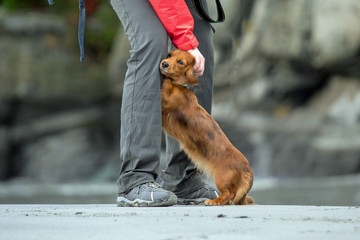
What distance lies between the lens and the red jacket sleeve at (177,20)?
8.18 ft

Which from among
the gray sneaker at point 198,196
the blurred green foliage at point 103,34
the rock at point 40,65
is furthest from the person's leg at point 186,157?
the blurred green foliage at point 103,34

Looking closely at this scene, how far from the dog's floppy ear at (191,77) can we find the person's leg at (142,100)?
0.60ft

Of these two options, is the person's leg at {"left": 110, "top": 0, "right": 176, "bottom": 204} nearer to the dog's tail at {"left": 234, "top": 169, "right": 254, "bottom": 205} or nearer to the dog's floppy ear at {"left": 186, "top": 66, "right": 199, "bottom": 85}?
the dog's floppy ear at {"left": 186, "top": 66, "right": 199, "bottom": 85}

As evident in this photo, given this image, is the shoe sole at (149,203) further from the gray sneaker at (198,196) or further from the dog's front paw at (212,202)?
the gray sneaker at (198,196)

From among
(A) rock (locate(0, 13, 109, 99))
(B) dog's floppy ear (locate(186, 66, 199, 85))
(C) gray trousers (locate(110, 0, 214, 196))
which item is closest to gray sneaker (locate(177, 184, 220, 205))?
(C) gray trousers (locate(110, 0, 214, 196))

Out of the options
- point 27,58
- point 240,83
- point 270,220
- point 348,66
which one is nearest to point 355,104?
point 348,66

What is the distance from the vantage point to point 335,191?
8555 mm

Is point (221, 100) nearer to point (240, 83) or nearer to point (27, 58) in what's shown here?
point (240, 83)

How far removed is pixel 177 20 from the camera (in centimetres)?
251

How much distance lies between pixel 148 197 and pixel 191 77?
0.64m

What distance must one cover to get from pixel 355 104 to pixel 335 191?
271 cm

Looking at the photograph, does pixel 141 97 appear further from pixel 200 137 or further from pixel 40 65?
pixel 40 65

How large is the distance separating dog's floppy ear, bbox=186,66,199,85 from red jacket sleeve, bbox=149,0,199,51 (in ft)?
0.39

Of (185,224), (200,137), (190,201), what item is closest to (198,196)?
(190,201)
